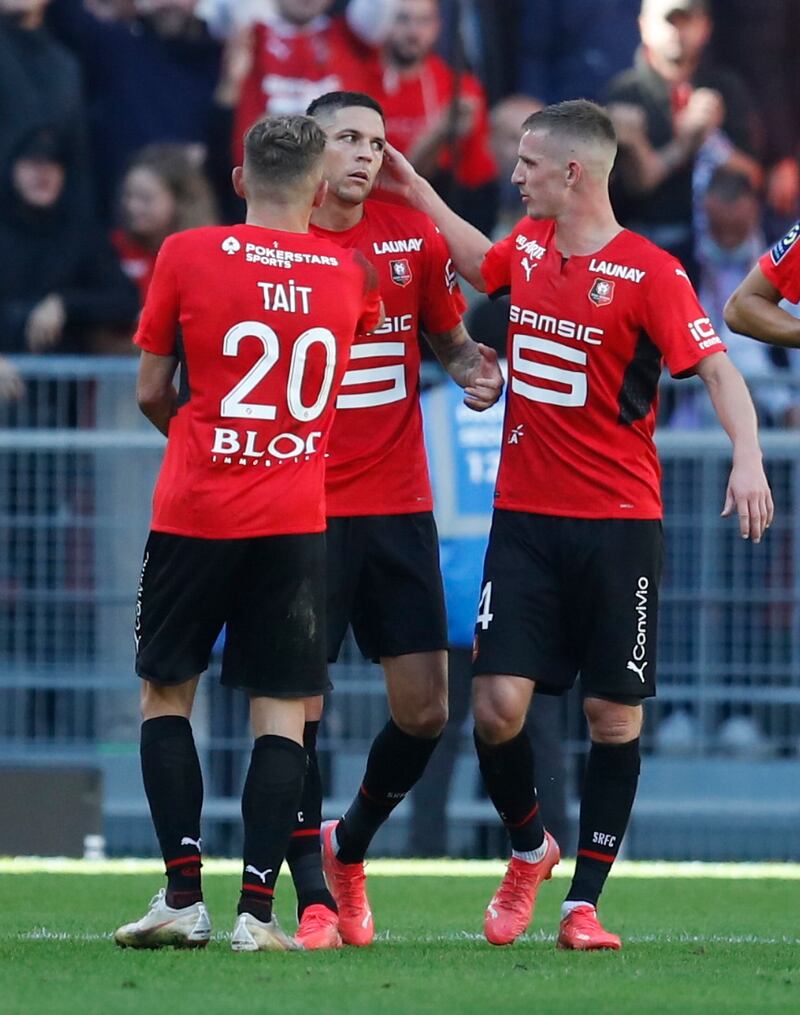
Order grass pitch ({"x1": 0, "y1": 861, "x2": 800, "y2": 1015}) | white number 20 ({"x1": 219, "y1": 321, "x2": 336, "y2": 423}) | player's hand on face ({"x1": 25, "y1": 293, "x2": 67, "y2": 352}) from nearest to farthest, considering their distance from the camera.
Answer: grass pitch ({"x1": 0, "y1": 861, "x2": 800, "y2": 1015}) → white number 20 ({"x1": 219, "y1": 321, "x2": 336, "y2": 423}) → player's hand on face ({"x1": 25, "y1": 293, "x2": 67, "y2": 352})

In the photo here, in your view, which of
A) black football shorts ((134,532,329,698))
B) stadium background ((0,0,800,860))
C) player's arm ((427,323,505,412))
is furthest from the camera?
stadium background ((0,0,800,860))

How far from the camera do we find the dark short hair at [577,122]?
6504mm

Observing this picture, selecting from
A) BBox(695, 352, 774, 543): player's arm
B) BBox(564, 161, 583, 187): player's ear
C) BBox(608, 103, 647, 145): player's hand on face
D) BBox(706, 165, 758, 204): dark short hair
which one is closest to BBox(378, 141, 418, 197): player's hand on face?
BBox(564, 161, 583, 187): player's ear

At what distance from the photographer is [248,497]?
5863 millimetres

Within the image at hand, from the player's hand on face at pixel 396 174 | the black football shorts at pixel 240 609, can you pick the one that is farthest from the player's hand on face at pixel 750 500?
the player's hand on face at pixel 396 174

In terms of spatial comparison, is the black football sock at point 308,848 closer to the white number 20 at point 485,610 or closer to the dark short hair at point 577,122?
the white number 20 at point 485,610

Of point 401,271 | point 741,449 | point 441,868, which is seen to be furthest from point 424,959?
point 441,868

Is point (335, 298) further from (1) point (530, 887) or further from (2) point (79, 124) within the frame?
(2) point (79, 124)

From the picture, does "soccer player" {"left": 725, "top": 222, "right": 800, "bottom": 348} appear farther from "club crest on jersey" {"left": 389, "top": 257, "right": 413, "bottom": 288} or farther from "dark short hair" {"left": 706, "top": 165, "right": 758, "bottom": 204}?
"dark short hair" {"left": 706, "top": 165, "right": 758, "bottom": 204}

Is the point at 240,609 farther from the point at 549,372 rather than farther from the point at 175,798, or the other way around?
the point at 549,372

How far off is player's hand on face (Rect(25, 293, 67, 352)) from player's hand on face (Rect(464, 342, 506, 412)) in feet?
15.5

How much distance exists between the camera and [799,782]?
10297mm

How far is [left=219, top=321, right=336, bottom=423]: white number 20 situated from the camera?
19.0ft

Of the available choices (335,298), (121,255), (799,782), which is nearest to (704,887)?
(799,782)
